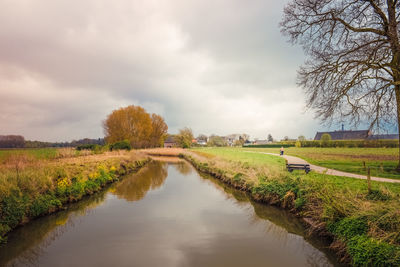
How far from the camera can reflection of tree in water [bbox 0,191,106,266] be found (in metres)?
4.89

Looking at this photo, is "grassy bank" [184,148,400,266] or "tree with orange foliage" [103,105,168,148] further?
"tree with orange foliage" [103,105,168,148]

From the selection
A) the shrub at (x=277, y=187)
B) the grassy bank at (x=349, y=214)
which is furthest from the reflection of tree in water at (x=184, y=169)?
the grassy bank at (x=349, y=214)

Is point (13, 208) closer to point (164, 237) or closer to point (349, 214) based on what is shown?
point (164, 237)

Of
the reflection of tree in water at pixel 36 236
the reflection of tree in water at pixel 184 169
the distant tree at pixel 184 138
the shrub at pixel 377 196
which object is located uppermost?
the distant tree at pixel 184 138

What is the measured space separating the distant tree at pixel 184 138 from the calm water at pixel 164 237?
53.0m

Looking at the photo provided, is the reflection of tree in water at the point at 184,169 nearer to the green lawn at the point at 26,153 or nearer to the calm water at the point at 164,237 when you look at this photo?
the calm water at the point at 164,237

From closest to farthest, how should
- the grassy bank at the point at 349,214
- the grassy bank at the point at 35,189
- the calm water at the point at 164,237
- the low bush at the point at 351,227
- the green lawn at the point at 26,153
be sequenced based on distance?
the grassy bank at the point at 349,214 < the low bush at the point at 351,227 < the calm water at the point at 164,237 < the grassy bank at the point at 35,189 < the green lawn at the point at 26,153

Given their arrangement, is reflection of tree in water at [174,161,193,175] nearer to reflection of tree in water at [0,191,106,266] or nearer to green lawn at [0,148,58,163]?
green lawn at [0,148,58,163]

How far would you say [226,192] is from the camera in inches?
465

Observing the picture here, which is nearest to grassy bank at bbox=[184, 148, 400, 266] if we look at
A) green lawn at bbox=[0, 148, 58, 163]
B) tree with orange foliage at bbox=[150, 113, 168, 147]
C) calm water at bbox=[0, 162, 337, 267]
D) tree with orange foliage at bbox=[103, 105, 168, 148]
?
calm water at bbox=[0, 162, 337, 267]

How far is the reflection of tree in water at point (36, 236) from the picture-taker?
4895mm

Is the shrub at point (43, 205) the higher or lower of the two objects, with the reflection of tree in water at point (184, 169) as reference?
higher

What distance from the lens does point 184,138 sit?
6425 centimetres

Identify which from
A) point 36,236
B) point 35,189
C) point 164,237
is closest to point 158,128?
point 35,189
